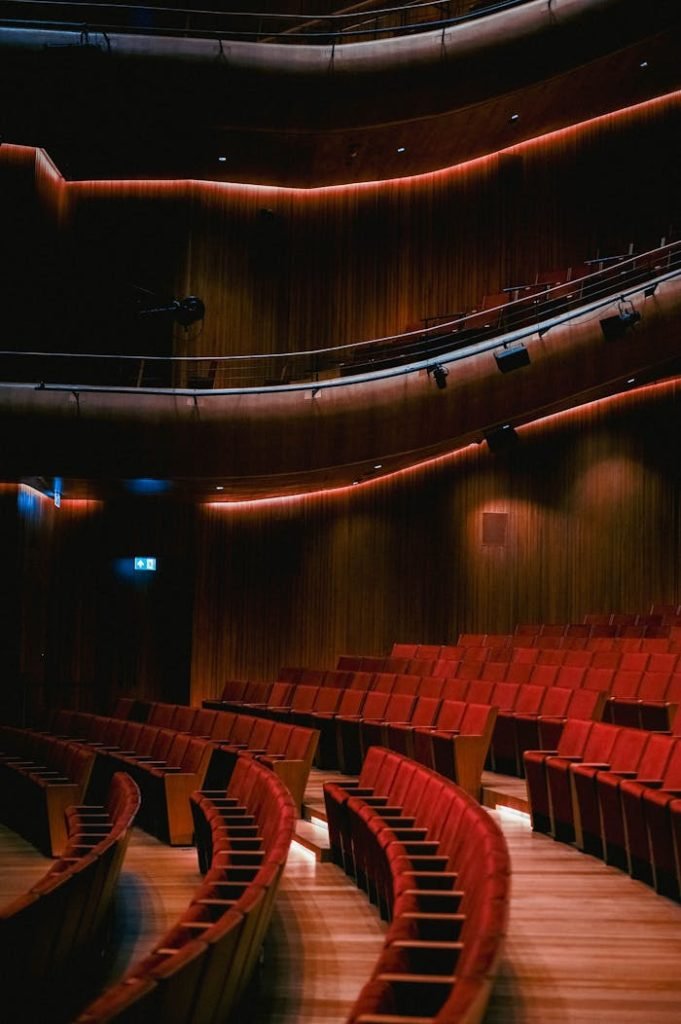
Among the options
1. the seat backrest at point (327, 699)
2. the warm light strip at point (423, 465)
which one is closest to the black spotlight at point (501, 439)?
the warm light strip at point (423, 465)

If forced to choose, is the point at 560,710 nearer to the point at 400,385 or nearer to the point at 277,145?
the point at 400,385

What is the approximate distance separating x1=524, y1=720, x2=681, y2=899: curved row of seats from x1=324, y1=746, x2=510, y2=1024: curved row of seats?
48cm

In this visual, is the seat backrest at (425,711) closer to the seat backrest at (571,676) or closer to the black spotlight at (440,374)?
the seat backrest at (571,676)

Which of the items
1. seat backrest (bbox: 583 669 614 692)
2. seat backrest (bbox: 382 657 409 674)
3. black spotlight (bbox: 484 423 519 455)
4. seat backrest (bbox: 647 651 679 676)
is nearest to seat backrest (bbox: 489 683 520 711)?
seat backrest (bbox: 583 669 614 692)

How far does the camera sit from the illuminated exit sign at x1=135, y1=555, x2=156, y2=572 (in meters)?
7.28

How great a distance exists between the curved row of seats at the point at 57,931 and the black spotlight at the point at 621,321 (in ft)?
13.5

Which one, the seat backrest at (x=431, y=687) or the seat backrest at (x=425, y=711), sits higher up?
the seat backrest at (x=431, y=687)

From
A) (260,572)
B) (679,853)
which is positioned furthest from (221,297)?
(679,853)

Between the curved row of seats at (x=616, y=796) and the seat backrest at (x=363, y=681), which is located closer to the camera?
the curved row of seats at (x=616, y=796)

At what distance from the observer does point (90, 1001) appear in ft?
6.63

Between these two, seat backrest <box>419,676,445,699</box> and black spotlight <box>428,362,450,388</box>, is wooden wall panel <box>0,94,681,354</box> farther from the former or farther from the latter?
seat backrest <box>419,676,445,699</box>

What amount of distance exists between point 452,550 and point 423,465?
0.58 m

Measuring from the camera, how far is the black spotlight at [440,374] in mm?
6113

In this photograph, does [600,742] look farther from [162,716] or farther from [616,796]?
[162,716]
